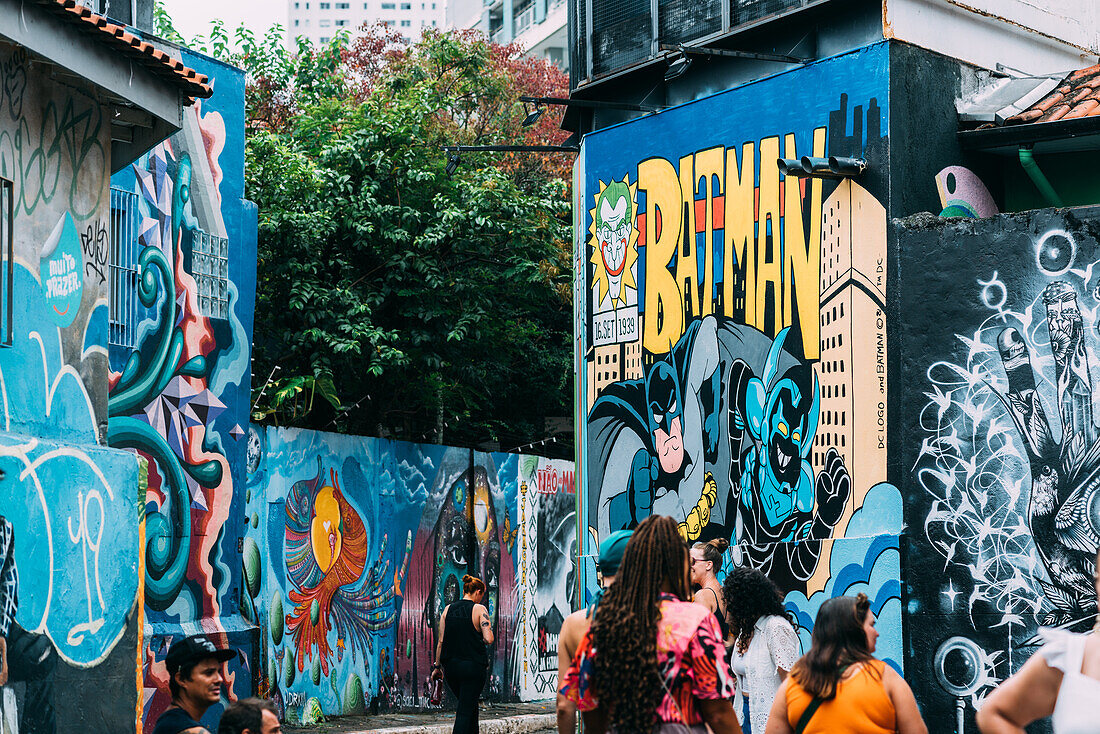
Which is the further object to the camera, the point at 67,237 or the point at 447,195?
the point at 447,195

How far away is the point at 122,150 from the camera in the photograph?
35.9 feet

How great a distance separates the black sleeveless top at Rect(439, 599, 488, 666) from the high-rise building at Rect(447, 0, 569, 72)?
1307 inches

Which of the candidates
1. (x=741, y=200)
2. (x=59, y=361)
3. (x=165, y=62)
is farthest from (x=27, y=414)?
(x=741, y=200)

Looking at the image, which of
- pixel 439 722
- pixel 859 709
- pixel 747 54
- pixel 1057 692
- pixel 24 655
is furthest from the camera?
pixel 439 722

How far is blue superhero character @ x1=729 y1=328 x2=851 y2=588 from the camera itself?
1111 centimetres

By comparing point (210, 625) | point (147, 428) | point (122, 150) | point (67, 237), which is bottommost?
point (210, 625)

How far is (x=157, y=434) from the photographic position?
38.7 feet

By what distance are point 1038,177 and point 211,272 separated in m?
7.36

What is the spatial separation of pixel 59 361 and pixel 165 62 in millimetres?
2246

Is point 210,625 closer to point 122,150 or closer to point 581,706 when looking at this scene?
point 122,150

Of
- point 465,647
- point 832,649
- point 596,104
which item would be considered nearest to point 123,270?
point 465,647

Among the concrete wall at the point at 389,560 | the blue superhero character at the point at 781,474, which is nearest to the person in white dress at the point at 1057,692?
the blue superhero character at the point at 781,474

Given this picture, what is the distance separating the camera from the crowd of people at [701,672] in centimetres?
403

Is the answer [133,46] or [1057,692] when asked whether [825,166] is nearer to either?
[133,46]
